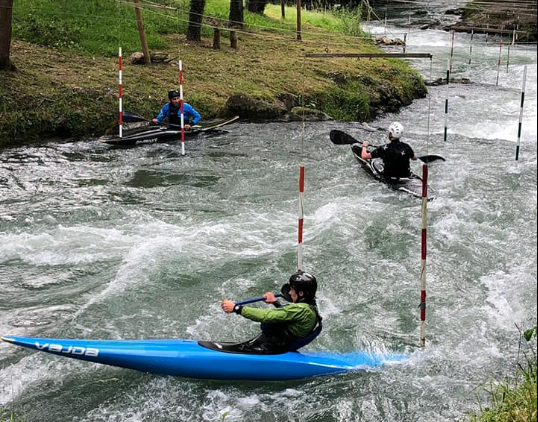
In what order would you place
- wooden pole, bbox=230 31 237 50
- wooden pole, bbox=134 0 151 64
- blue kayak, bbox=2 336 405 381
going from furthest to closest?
1. wooden pole, bbox=230 31 237 50
2. wooden pole, bbox=134 0 151 64
3. blue kayak, bbox=2 336 405 381

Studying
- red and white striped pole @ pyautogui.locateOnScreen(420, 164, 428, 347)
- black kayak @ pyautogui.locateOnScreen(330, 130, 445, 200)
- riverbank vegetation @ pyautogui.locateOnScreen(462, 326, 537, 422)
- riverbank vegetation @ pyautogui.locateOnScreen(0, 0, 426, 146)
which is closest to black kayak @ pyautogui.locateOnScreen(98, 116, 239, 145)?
riverbank vegetation @ pyautogui.locateOnScreen(0, 0, 426, 146)

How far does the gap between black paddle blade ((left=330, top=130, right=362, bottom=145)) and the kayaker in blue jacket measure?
244cm

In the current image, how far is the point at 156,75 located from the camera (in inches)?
504

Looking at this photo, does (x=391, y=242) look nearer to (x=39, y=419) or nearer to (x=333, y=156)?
(x=333, y=156)

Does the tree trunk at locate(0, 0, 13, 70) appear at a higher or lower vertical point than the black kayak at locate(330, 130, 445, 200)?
higher

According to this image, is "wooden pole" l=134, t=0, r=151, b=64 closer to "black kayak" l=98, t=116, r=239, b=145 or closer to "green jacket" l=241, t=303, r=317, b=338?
"black kayak" l=98, t=116, r=239, b=145

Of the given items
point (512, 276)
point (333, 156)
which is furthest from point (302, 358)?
point (333, 156)

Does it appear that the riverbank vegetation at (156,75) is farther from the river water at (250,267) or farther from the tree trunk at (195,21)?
the river water at (250,267)

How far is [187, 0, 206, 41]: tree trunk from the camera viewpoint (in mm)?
15797

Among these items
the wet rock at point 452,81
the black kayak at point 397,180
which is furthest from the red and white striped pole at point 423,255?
the wet rock at point 452,81

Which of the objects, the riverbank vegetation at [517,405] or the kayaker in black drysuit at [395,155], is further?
the kayaker in black drysuit at [395,155]

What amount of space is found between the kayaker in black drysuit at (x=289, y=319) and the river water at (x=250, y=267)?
0.98 ft

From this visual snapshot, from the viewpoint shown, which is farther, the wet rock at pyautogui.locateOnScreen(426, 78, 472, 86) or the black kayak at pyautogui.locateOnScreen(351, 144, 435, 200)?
the wet rock at pyautogui.locateOnScreen(426, 78, 472, 86)

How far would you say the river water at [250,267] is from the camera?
176 inches
